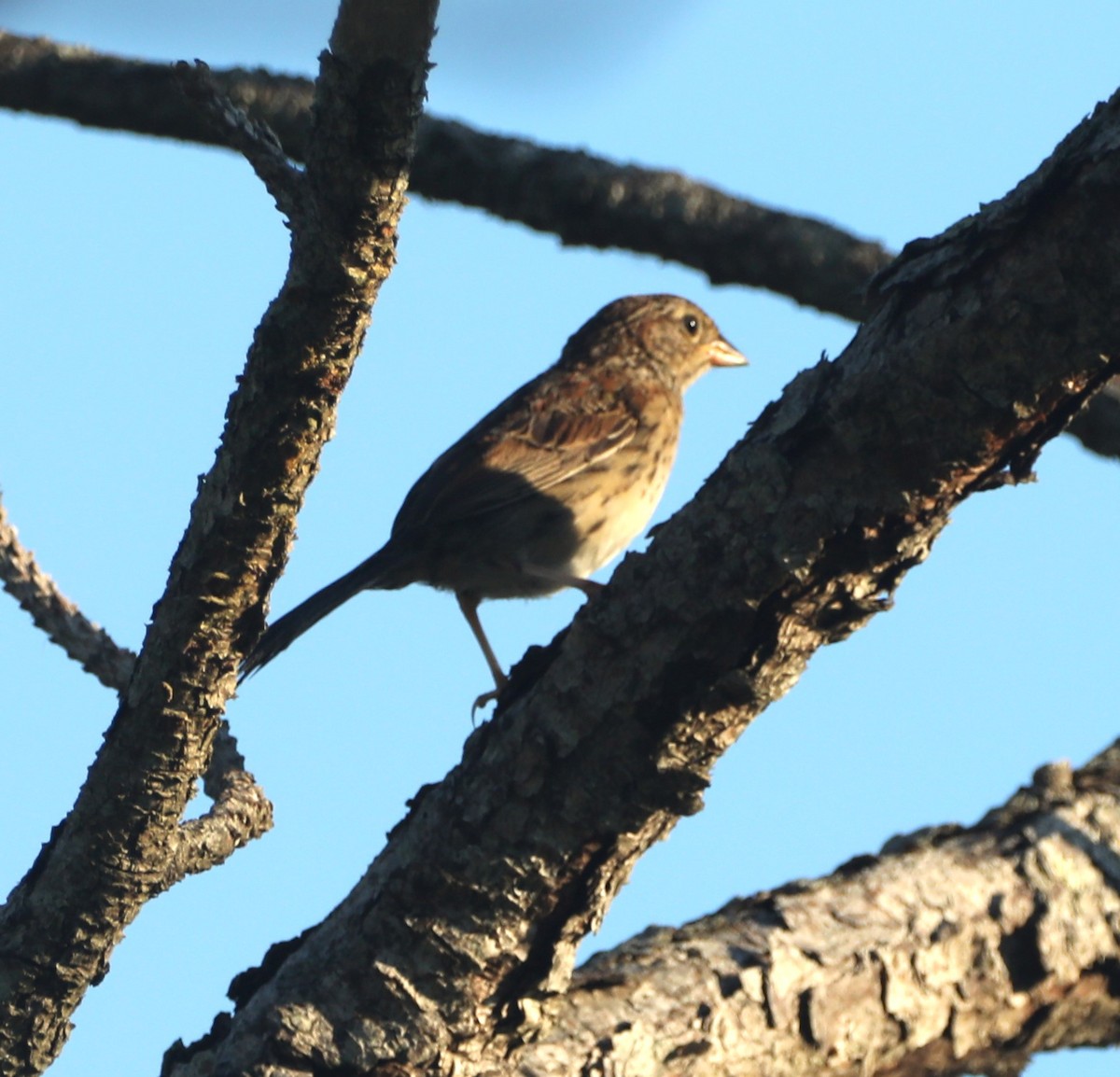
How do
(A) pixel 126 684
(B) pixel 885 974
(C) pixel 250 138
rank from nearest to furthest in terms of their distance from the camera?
(C) pixel 250 138, (B) pixel 885 974, (A) pixel 126 684

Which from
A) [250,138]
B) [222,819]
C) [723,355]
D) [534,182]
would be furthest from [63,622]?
[723,355]

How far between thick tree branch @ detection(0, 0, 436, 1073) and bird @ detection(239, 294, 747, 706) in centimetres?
190

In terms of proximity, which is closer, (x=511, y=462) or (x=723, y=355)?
(x=511, y=462)

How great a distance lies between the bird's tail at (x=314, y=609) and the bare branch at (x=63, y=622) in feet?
2.19

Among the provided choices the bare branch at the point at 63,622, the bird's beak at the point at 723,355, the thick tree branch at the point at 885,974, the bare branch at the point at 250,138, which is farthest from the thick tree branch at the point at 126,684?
the bird's beak at the point at 723,355

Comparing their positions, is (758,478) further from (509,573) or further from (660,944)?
(509,573)

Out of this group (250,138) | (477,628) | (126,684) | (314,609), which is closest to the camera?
(250,138)

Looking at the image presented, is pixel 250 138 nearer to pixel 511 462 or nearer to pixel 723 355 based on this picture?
pixel 511 462

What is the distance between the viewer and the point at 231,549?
3287 millimetres

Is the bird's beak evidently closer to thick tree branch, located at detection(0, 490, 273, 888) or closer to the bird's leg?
the bird's leg

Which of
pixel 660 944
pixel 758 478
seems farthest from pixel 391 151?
pixel 660 944

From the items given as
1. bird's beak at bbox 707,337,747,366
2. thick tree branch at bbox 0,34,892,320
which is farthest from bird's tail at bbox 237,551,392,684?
bird's beak at bbox 707,337,747,366

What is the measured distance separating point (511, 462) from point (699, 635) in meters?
4.03

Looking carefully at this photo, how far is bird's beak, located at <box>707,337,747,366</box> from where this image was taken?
8.31m
